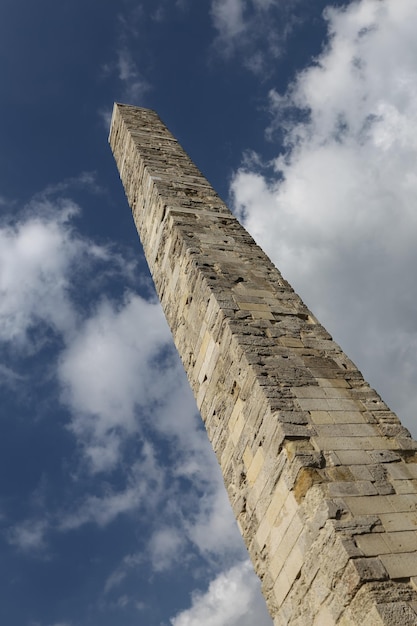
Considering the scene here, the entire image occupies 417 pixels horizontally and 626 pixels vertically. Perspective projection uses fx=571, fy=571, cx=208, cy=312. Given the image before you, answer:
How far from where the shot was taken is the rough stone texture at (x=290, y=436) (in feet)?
10.7

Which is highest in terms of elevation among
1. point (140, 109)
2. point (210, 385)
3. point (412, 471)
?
point (140, 109)

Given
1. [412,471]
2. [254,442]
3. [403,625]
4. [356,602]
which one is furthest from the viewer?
[254,442]

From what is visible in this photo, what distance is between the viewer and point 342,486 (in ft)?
11.9

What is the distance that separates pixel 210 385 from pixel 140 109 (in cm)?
692

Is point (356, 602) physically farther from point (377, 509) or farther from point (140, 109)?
point (140, 109)

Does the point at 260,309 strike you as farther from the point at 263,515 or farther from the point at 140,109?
the point at 140,109

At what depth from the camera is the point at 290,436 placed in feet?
12.8

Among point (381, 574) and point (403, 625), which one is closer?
point (403, 625)

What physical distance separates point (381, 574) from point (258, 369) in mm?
1779

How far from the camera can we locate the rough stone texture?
3262 mm

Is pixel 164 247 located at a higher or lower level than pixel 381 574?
higher

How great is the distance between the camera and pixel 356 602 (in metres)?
3.08

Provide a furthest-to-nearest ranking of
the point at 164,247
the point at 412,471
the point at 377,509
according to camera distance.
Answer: the point at 164,247
the point at 412,471
the point at 377,509

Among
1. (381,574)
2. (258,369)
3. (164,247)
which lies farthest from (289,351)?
(164,247)
